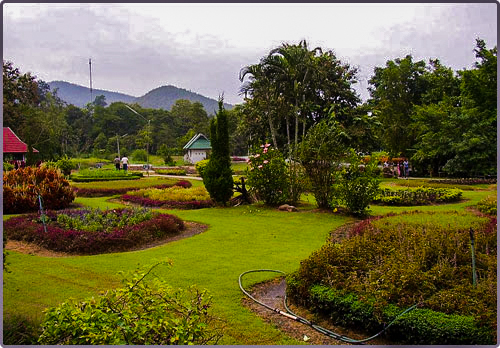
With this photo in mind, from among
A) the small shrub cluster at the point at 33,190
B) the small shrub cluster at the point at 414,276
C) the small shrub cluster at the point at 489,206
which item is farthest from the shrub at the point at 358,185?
the small shrub cluster at the point at 33,190

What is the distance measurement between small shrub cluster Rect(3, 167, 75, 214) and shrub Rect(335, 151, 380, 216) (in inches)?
313

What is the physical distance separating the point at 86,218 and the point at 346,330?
6673 mm

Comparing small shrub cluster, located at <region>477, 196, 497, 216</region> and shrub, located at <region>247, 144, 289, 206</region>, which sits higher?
shrub, located at <region>247, 144, 289, 206</region>

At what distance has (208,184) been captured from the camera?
13.6 metres

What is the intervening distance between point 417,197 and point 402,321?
11.3 metres

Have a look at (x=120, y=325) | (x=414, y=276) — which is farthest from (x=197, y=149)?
(x=120, y=325)

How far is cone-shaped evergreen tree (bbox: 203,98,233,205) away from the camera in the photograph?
13.5 meters

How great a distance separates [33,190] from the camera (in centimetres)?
1219

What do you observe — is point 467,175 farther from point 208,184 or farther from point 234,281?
point 234,281

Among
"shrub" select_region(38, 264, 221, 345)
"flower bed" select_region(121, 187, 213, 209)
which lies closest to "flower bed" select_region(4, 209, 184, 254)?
"flower bed" select_region(121, 187, 213, 209)

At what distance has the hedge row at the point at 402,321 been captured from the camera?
361 centimetres

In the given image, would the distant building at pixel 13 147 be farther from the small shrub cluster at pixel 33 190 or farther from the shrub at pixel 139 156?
the small shrub cluster at pixel 33 190

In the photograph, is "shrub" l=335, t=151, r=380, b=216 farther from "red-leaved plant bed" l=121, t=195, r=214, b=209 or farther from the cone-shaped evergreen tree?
"red-leaved plant bed" l=121, t=195, r=214, b=209

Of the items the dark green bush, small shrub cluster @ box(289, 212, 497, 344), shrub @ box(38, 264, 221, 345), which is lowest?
the dark green bush
